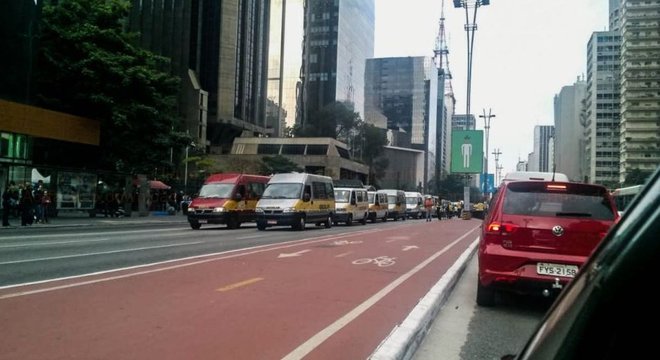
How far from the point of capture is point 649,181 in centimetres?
116

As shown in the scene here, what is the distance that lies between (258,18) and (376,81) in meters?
72.7

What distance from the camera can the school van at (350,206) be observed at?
30.5 m

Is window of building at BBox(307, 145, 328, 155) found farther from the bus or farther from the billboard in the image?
the bus

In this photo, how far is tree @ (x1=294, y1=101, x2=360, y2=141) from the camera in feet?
300

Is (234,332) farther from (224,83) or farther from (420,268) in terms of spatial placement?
(224,83)

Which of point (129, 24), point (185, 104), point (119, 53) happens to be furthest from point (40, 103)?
point (185, 104)

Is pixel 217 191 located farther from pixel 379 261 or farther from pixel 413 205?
pixel 413 205

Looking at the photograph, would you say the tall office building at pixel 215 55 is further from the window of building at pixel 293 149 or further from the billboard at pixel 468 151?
the billboard at pixel 468 151

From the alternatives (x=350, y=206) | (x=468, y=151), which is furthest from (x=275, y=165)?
(x=350, y=206)

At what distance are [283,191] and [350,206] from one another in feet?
26.8

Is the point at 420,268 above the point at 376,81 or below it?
below

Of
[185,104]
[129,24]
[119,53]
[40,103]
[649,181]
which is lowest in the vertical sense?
[649,181]

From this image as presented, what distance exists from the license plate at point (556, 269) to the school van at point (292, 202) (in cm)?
1654

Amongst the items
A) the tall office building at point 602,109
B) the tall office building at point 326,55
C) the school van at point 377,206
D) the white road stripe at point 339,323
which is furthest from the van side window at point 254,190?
the tall office building at point 326,55
